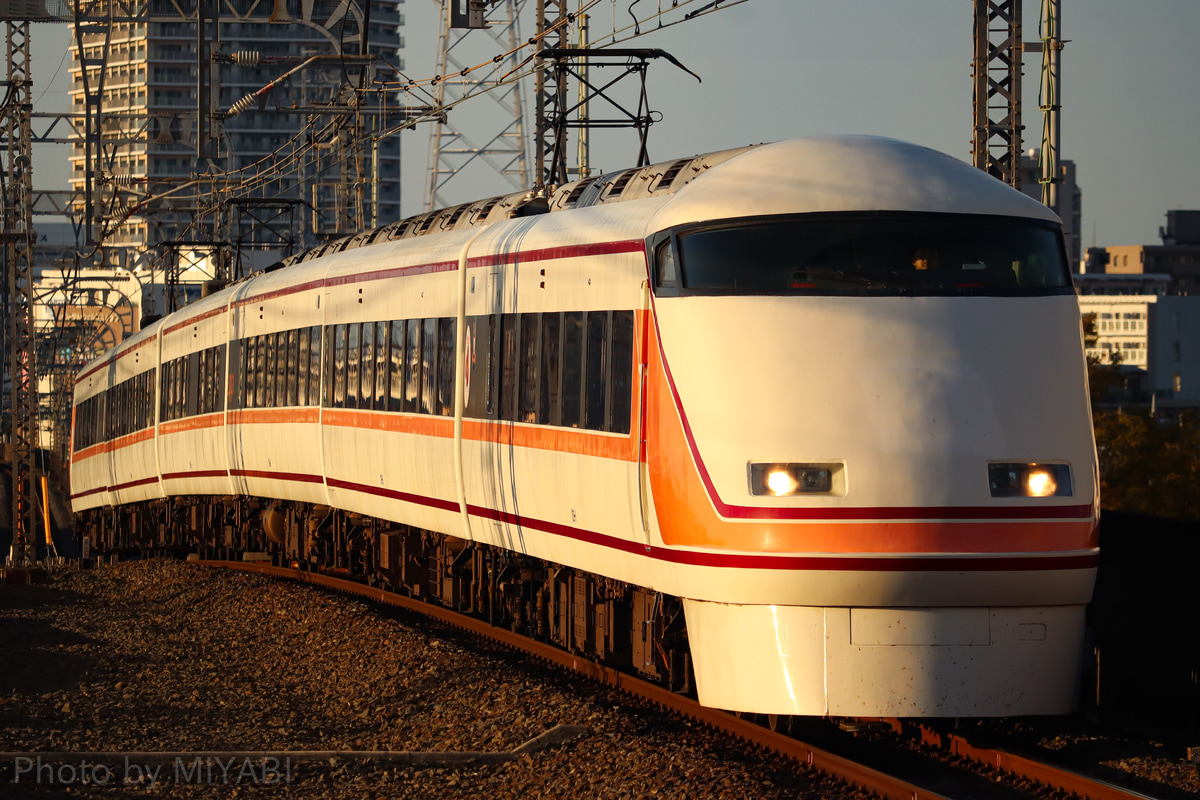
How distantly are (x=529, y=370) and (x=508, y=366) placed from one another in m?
0.47

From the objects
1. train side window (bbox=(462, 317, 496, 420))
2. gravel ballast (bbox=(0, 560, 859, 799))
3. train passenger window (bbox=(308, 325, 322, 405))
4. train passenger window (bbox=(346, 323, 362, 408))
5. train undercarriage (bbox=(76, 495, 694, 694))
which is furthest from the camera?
train passenger window (bbox=(308, 325, 322, 405))

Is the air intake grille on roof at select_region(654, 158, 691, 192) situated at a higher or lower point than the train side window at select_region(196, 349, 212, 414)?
higher

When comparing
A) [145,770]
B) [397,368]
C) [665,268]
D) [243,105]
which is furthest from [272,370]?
[243,105]

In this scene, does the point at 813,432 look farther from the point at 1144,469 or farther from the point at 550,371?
the point at 1144,469

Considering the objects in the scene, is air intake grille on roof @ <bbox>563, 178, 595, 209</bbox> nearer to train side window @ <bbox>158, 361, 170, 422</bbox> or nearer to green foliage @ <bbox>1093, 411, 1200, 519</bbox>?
train side window @ <bbox>158, 361, 170, 422</bbox>

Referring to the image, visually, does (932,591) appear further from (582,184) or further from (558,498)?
(582,184)

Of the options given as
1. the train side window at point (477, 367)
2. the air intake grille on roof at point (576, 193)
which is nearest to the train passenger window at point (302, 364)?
the train side window at point (477, 367)

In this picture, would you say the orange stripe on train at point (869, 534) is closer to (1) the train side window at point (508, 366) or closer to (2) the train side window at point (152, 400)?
(1) the train side window at point (508, 366)

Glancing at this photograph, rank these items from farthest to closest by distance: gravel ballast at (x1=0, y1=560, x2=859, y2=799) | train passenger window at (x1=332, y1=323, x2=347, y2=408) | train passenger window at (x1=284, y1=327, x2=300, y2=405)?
train passenger window at (x1=284, y1=327, x2=300, y2=405)
train passenger window at (x1=332, y1=323, x2=347, y2=408)
gravel ballast at (x1=0, y1=560, x2=859, y2=799)

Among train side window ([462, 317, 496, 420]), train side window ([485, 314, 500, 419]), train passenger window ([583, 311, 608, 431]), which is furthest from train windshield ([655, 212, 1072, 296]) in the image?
train side window ([462, 317, 496, 420])

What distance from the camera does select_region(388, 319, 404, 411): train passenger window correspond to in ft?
48.8

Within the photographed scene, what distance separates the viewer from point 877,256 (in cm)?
884

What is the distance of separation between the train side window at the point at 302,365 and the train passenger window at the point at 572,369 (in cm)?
761

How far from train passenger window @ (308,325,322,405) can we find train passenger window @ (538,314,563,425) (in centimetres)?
665
